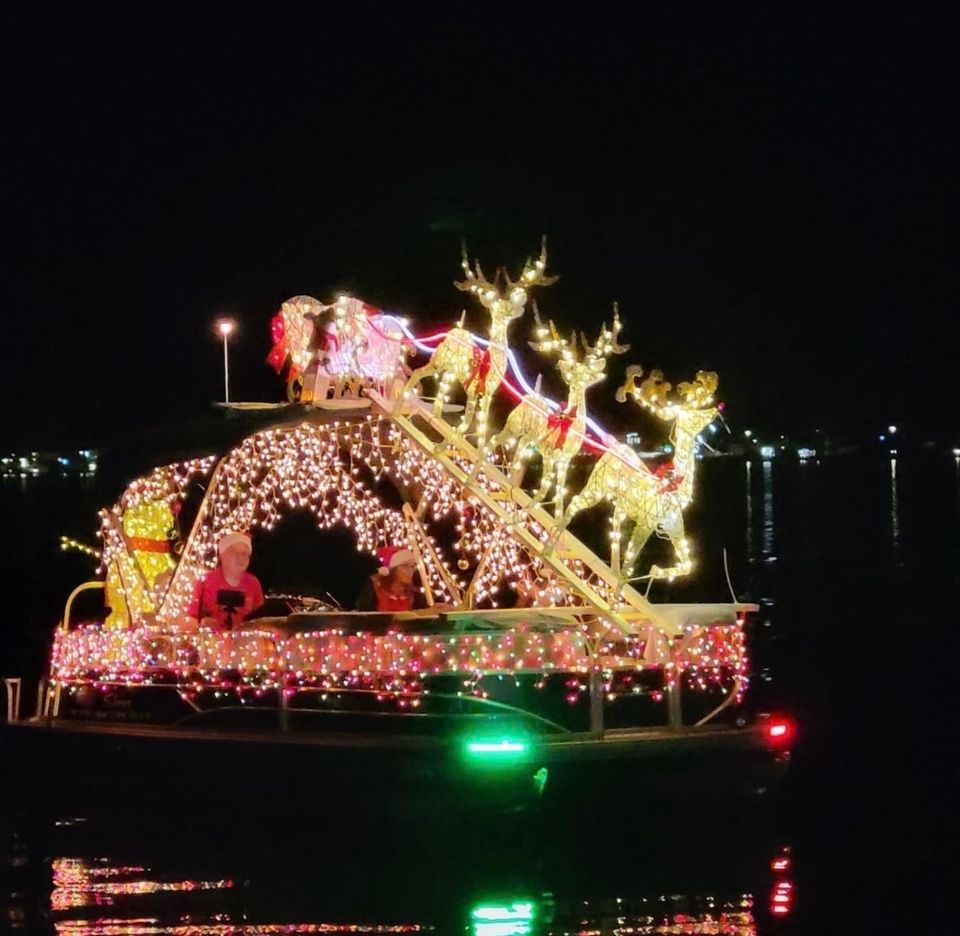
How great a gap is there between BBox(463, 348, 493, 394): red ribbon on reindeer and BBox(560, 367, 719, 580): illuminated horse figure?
140 centimetres

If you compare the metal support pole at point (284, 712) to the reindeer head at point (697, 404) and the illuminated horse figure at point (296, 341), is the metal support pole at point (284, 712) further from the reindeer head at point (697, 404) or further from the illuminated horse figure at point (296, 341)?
the reindeer head at point (697, 404)

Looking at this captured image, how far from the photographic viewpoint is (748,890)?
12.7 m

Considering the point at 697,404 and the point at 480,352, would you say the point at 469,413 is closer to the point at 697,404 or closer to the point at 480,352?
the point at 480,352

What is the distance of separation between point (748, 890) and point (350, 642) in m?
3.66

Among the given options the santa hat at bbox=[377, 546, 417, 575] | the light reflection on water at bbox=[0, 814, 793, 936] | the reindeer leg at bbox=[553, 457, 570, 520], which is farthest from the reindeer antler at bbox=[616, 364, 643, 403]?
the santa hat at bbox=[377, 546, 417, 575]

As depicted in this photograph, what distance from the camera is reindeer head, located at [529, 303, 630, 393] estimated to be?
47.9 feet

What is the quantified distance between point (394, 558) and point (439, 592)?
77 cm

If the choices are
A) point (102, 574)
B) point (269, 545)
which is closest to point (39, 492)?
point (269, 545)

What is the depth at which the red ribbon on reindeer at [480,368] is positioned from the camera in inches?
615

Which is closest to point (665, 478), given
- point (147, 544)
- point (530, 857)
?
point (530, 857)

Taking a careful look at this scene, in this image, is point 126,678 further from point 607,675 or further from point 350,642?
point 607,675

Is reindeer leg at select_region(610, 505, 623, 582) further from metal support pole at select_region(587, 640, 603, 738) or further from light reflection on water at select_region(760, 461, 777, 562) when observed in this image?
light reflection on water at select_region(760, 461, 777, 562)

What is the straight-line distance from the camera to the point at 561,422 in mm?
14977

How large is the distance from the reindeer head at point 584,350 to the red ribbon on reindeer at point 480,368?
744 mm
